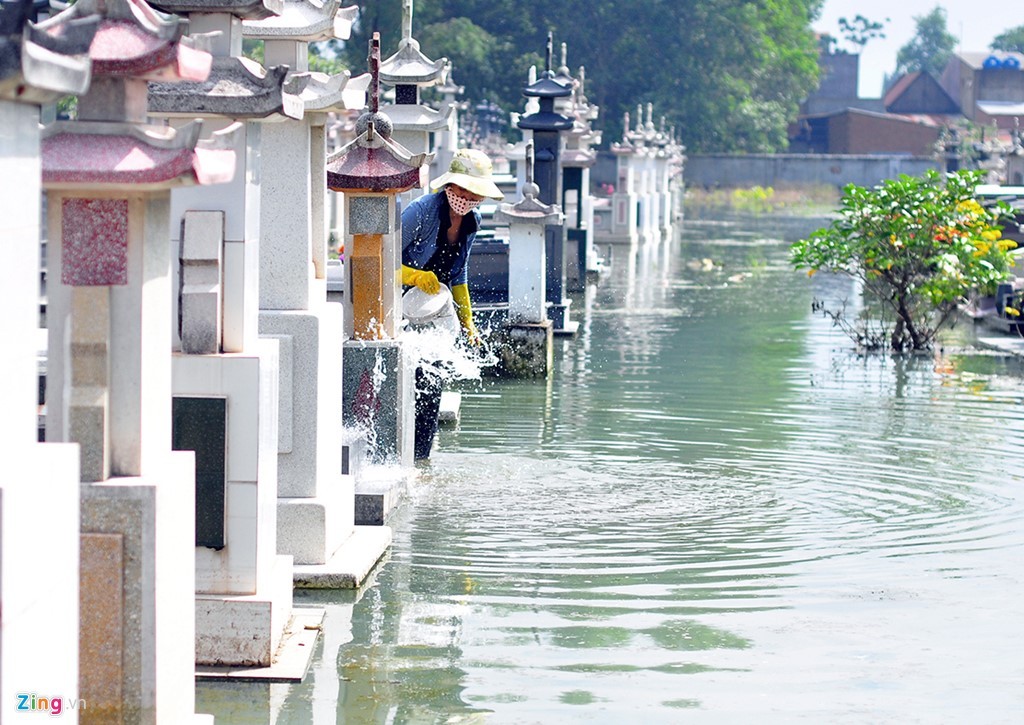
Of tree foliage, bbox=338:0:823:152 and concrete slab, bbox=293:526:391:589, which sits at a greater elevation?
tree foliage, bbox=338:0:823:152

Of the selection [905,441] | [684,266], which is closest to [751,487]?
[905,441]

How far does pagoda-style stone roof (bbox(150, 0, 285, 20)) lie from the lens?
7.29 meters

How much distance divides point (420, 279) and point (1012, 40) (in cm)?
11292

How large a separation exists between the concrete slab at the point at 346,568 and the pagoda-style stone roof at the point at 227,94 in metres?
2.29

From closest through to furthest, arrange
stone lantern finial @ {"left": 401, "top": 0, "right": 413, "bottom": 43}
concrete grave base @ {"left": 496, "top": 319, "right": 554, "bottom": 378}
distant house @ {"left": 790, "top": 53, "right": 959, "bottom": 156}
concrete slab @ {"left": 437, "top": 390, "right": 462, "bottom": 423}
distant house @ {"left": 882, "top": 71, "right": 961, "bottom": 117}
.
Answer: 1. stone lantern finial @ {"left": 401, "top": 0, "right": 413, "bottom": 43}
2. concrete slab @ {"left": 437, "top": 390, "right": 462, "bottom": 423}
3. concrete grave base @ {"left": 496, "top": 319, "right": 554, "bottom": 378}
4. distant house @ {"left": 790, "top": 53, "right": 959, "bottom": 156}
5. distant house @ {"left": 882, "top": 71, "right": 961, "bottom": 117}

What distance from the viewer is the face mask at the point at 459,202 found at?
1118cm

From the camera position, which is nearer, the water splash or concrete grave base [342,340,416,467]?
concrete grave base [342,340,416,467]

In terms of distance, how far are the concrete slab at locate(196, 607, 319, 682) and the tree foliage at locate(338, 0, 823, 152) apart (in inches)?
2222

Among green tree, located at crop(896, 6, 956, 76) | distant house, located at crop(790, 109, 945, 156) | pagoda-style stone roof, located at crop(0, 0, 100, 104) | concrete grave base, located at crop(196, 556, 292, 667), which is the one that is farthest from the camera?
green tree, located at crop(896, 6, 956, 76)

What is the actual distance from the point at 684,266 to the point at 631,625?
2588cm

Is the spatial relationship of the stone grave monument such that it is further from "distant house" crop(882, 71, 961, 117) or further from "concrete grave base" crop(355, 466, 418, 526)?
"distant house" crop(882, 71, 961, 117)

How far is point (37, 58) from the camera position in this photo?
4.31m

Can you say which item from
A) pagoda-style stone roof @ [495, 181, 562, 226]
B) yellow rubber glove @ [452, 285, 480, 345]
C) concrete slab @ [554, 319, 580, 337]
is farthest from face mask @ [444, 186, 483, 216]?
concrete slab @ [554, 319, 580, 337]

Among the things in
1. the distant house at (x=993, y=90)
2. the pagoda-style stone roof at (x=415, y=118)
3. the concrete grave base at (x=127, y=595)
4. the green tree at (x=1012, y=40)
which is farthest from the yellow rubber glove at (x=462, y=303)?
the green tree at (x=1012, y=40)
